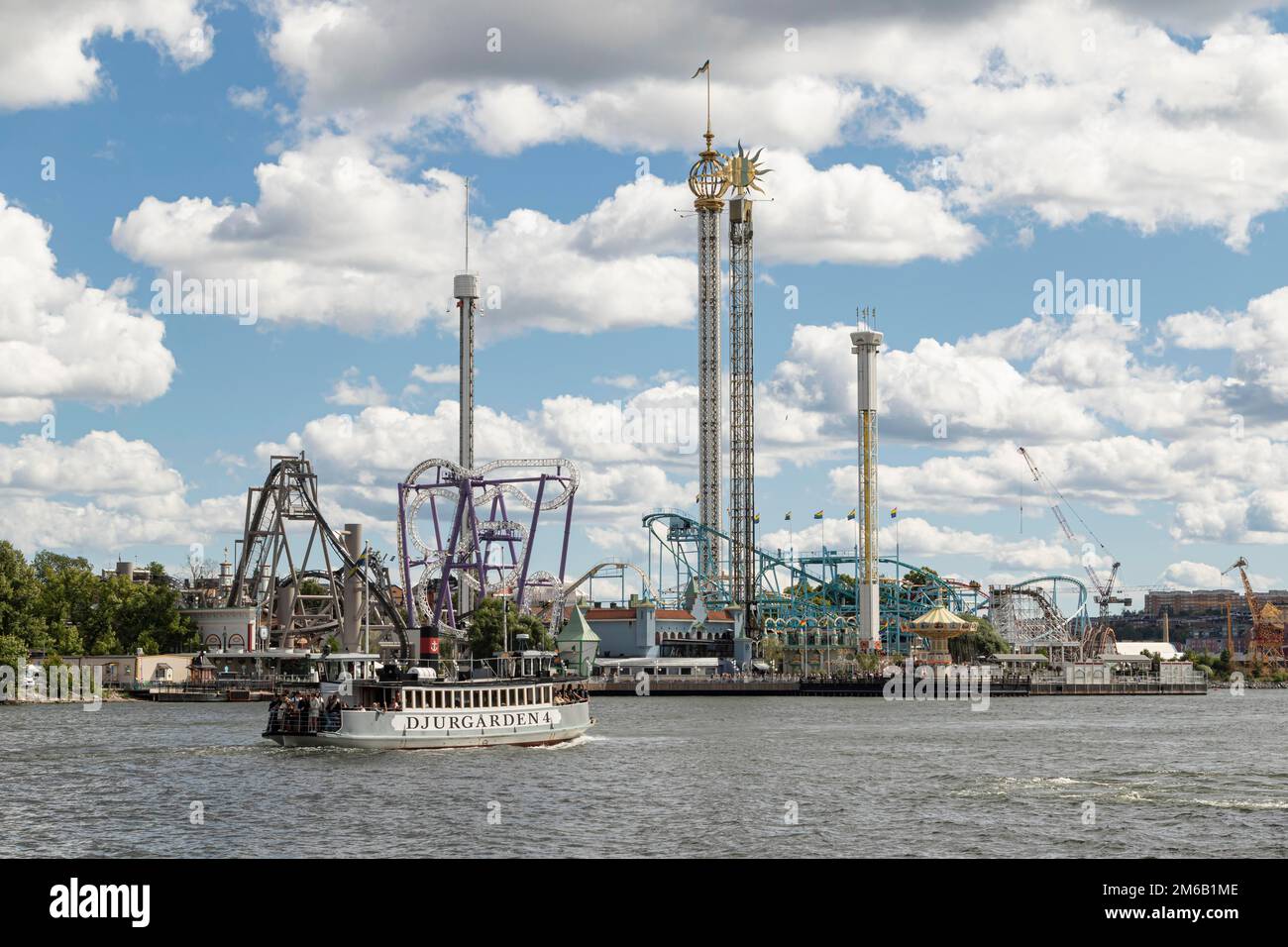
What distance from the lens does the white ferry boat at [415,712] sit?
74.2 m

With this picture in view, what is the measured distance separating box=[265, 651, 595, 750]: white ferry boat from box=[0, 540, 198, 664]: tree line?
293ft

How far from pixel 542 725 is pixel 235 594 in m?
112

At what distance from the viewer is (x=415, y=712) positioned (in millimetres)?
74625

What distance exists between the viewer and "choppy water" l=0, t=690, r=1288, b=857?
151 ft

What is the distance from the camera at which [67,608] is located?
167 metres

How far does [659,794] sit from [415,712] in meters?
19.7

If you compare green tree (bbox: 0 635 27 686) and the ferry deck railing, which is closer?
the ferry deck railing
